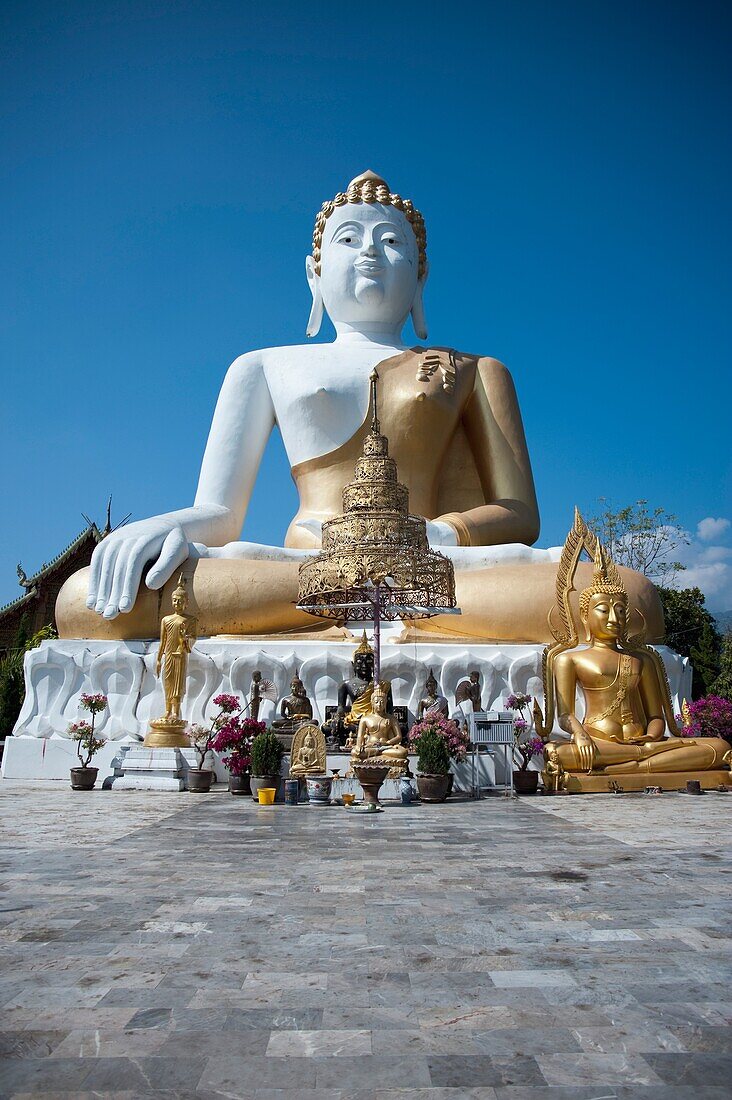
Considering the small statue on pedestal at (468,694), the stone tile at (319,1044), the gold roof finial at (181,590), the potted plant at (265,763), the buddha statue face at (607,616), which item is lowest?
the stone tile at (319,1044)

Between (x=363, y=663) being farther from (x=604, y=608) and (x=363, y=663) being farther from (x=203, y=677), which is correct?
(x=604, y=608)

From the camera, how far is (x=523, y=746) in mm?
10875

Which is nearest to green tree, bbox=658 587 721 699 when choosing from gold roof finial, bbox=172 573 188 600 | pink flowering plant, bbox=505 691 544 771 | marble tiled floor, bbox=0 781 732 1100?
pink flowering plant, bbox=505 691 544 771

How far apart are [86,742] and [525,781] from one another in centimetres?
558

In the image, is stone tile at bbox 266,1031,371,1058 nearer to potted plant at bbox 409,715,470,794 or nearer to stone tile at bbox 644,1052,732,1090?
stone tile at bbox 644,1052,732,1090

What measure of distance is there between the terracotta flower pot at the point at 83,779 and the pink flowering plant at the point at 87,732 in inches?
10.1

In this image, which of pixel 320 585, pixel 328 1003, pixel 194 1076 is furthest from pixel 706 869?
pixel 320 585

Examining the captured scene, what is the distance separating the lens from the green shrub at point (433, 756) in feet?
29.1

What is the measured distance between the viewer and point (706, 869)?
4.63 metres

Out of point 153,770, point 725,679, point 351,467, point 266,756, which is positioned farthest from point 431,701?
point 725,679

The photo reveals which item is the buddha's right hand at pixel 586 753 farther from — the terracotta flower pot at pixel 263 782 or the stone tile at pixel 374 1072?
the stone tile at pixel 374 1072

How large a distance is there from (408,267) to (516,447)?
396 cm

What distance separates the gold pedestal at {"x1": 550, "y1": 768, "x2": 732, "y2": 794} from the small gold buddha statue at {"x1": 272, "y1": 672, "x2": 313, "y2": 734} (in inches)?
134

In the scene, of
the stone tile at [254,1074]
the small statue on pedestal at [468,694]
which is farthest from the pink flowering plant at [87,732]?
the stone tile at [254,1074]
